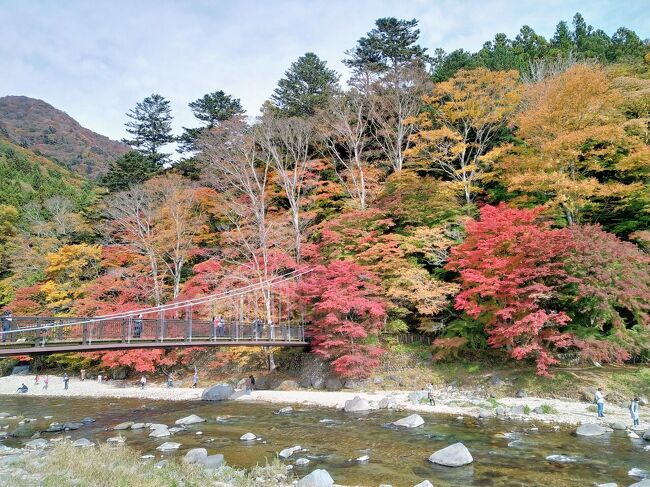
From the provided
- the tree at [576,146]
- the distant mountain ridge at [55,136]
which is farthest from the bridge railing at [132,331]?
the distant mountain ridge at [55,136]

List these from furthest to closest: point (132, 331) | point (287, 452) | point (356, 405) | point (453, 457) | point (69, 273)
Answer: point (69, 273), point (356, 405), point (132, 331), point (287, 452), point (453, 457)

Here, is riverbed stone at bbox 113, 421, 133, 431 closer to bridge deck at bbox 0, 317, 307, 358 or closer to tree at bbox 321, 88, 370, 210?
bridge deck at bbox 0, 317, 307, 358

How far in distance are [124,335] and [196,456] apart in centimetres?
517

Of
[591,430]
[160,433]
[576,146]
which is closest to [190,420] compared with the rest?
[160,433]

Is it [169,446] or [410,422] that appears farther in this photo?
[410,422]

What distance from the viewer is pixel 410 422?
11.6m

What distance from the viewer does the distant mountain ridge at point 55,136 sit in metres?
100

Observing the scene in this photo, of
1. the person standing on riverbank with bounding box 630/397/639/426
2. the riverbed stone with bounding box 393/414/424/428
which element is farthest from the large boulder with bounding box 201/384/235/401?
the person standing on riverbank with bounding box 630/397/639/426

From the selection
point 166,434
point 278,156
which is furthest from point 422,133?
point 166,434

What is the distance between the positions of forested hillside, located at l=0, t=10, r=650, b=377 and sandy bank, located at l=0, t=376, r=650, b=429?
1267 millimetres

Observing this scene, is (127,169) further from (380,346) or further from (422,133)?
(380,346)

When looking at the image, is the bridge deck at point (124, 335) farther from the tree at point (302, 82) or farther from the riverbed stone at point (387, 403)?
the tree at point (302, 82)

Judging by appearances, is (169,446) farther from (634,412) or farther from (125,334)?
(634,412)

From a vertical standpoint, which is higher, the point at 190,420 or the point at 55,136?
the point at 55,136
